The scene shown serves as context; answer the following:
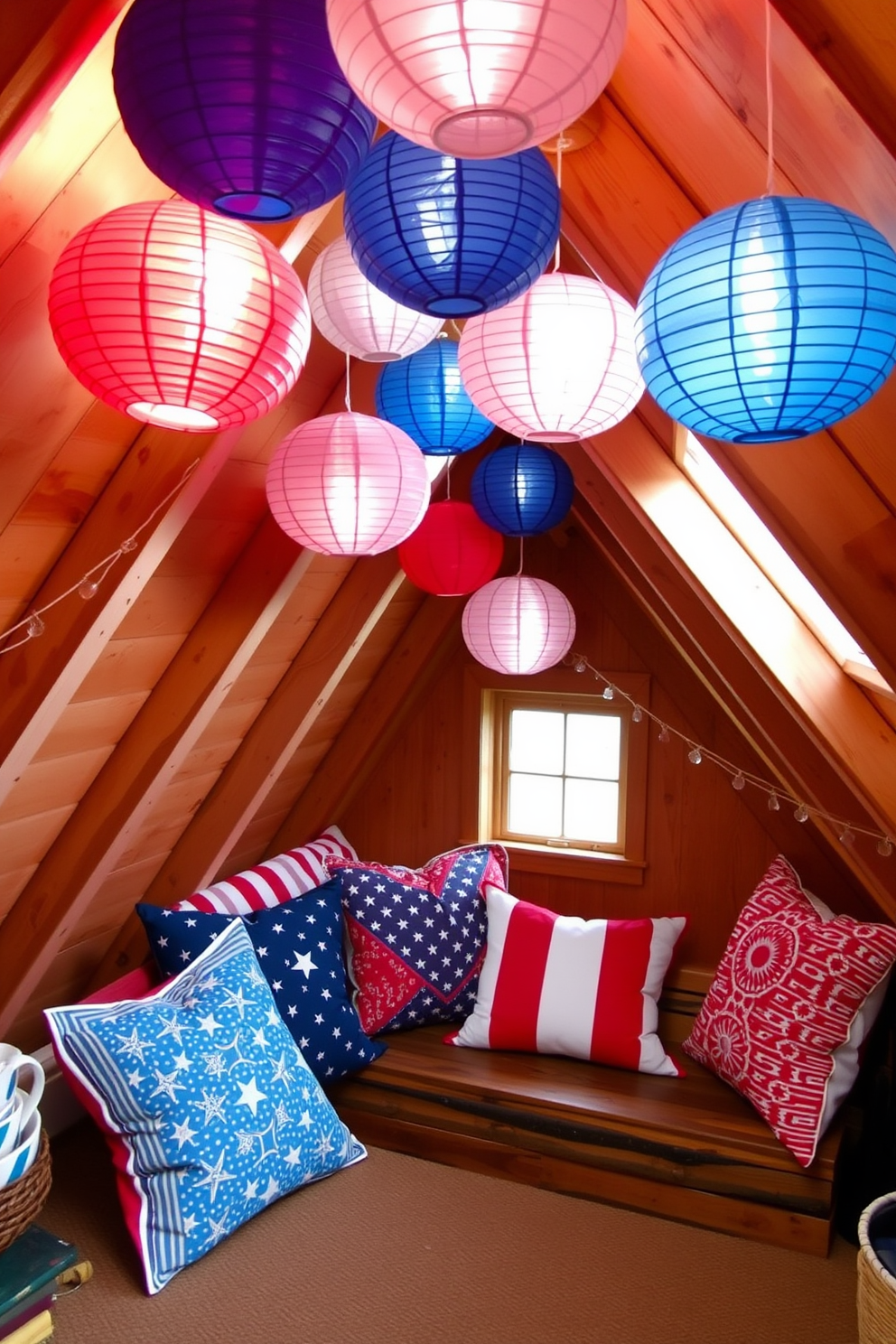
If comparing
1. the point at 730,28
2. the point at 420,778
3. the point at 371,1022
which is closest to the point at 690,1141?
the point at 371,1022

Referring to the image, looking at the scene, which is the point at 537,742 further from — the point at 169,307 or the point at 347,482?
the point at 169,307

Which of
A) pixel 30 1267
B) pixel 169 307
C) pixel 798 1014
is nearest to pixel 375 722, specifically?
pixel 798 1014

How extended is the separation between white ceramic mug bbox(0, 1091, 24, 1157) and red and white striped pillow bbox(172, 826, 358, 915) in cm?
102

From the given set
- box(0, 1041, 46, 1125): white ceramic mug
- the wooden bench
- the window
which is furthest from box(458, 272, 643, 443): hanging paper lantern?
the window

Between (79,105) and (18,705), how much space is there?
1015 millimetres

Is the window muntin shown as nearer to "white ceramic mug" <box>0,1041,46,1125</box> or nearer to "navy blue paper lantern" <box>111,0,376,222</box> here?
"white ceramic mug" <box>0,1041,46,1125</box>

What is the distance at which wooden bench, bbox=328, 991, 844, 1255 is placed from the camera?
102 inches

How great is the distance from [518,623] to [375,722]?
3.80 ft

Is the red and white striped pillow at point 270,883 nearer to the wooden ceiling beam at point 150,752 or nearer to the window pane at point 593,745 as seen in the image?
the wooden ceiling beam at point 150,752

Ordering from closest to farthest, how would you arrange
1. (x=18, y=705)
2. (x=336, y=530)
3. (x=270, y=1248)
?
(x=336, y=530), (x=18, y=705), (x=270, y=1248)

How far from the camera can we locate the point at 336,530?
173 centimetres

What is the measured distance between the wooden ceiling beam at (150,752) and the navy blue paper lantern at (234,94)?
1.45 metres

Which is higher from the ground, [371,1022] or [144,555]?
[144,555]

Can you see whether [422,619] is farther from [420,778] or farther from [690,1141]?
[690,1141]
